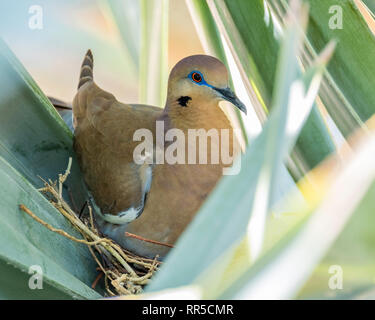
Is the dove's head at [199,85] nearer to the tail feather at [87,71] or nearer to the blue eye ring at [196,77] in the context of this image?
the blue eye ring at [196,77]

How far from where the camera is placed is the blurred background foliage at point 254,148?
0.49 meters

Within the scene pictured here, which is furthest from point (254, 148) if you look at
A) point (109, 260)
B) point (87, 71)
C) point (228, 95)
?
point (87, 71)

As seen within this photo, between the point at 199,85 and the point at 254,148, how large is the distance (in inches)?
55.0

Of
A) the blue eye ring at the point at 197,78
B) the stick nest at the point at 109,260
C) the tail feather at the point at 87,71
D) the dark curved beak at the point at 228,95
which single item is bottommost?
the stick nest at the point at 109,260

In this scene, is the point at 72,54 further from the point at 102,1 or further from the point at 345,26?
the point at 345,26

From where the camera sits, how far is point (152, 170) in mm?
1984

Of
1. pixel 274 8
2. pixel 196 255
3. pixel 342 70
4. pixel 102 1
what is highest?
pixel 102 1

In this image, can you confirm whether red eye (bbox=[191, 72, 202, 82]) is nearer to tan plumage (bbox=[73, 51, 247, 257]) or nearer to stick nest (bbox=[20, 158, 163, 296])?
tan plumage (bbox=[73, 51, 247, 257])

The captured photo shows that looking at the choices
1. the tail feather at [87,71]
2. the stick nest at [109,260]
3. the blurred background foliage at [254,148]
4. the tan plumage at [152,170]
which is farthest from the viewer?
the tail feather at [87,71]

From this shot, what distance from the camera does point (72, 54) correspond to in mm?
2732

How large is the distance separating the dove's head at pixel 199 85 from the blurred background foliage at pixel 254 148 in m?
0.05

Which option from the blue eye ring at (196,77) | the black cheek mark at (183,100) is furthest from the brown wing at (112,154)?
the blue eye ring at (196,77)
